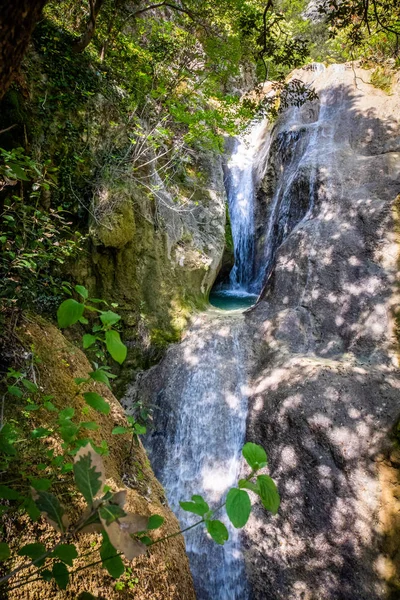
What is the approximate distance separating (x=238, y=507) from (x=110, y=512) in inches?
17.5

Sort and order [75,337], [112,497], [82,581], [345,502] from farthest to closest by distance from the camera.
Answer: [75,337]
[345,502]
[82,581]
[112,497]

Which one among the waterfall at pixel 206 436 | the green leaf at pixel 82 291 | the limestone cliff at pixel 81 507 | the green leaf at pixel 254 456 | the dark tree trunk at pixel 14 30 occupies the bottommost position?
the waterfall at pixel 206 436

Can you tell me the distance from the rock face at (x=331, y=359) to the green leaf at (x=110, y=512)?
4.53 meters

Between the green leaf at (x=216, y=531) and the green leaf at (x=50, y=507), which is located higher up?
the green leaf at (x=50, y=507)

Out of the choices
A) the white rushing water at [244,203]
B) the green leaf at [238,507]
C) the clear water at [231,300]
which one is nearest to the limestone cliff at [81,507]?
the green leaf at [238,507]

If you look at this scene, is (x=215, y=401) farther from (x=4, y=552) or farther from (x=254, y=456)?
(x=4, y=552)

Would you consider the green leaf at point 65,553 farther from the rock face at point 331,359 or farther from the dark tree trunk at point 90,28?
the dark tree trunk at point 90,28

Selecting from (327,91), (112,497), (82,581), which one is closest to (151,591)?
(82,581)

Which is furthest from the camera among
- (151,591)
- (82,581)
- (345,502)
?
(345,502)

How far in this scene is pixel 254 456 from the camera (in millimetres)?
1179

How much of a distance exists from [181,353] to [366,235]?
5.07 m

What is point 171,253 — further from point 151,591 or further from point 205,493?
point 151,591

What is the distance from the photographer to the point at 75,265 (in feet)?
19.4

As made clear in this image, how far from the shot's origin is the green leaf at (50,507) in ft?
2.87
